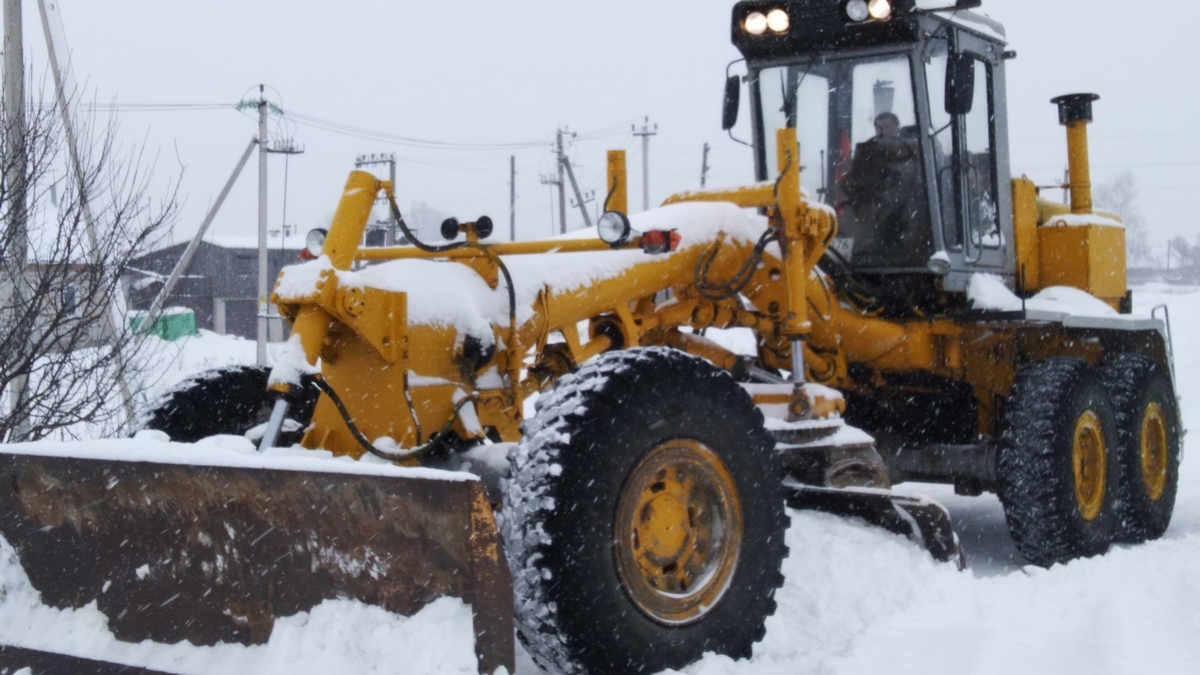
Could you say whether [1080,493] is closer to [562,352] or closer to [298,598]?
[562,352]

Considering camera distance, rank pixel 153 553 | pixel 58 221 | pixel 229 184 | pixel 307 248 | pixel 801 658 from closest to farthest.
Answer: pixel 153 553 → pixel 801 658 → pixel 307 248 → pixel 58 221 → pixel 229 184

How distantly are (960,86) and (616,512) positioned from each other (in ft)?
12.3

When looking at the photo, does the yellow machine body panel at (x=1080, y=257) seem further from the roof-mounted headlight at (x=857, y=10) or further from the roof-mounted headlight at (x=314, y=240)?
the roof-mounted headlight at (x=314, y=240)

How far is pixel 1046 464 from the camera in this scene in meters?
6.18

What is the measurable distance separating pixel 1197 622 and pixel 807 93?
372cm

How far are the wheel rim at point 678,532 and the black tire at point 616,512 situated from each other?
0.01 metres

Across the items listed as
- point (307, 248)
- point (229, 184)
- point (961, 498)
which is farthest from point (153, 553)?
point (229, 184)

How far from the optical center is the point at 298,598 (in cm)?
354

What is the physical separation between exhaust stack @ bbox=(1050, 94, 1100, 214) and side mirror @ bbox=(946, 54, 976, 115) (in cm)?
171

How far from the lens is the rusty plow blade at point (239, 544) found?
10.9 ft

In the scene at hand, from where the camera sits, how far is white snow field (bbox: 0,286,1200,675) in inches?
133

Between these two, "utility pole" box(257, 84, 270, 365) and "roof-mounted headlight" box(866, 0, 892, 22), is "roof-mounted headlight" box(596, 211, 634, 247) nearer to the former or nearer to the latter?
"roof-mounted headlight" box(866, 0, 892, 22)

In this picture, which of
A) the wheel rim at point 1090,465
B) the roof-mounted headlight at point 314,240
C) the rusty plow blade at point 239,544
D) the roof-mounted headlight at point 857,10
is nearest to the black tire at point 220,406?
the roof-mounted headlight at point 314,240

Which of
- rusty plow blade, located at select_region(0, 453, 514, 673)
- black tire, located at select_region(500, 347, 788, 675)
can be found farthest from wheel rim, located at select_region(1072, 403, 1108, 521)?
rusty plow blade, located at select_region(0, 453, 514, 673)
